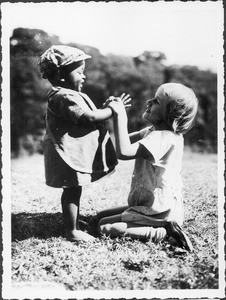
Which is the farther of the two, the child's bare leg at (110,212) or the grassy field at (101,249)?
the child's bare leg at (110,212)

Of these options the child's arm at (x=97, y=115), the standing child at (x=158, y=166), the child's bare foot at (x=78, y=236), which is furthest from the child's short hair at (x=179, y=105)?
the child's bare foot at (x=78, y=236)

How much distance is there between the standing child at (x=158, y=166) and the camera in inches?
96.0

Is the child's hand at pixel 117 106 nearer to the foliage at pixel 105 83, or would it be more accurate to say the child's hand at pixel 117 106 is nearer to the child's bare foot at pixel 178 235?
the foliage at pixel 105 83

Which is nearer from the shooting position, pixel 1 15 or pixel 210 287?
pixel 210 287

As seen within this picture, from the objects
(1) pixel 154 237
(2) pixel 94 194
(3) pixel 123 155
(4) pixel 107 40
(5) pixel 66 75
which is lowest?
(1) pixel 154 237

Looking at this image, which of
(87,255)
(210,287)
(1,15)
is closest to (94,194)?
(87,255)

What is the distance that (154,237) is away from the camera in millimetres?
2475

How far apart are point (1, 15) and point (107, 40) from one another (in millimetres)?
616

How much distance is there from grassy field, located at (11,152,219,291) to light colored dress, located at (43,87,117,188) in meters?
0.27

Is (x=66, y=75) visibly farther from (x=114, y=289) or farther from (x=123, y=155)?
(x=114, y=289)

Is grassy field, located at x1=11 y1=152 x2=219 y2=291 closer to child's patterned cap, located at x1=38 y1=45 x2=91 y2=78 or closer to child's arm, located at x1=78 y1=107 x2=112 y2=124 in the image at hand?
child's arm, located at x1=78 y1=107 x2=112 y2=124

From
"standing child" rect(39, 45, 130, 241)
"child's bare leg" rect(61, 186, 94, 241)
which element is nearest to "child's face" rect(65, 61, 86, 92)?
"standing child" rect(39, 45, 130, 241)

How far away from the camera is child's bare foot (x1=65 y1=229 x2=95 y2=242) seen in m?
2.49

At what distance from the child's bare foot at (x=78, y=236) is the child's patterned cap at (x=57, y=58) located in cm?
85
